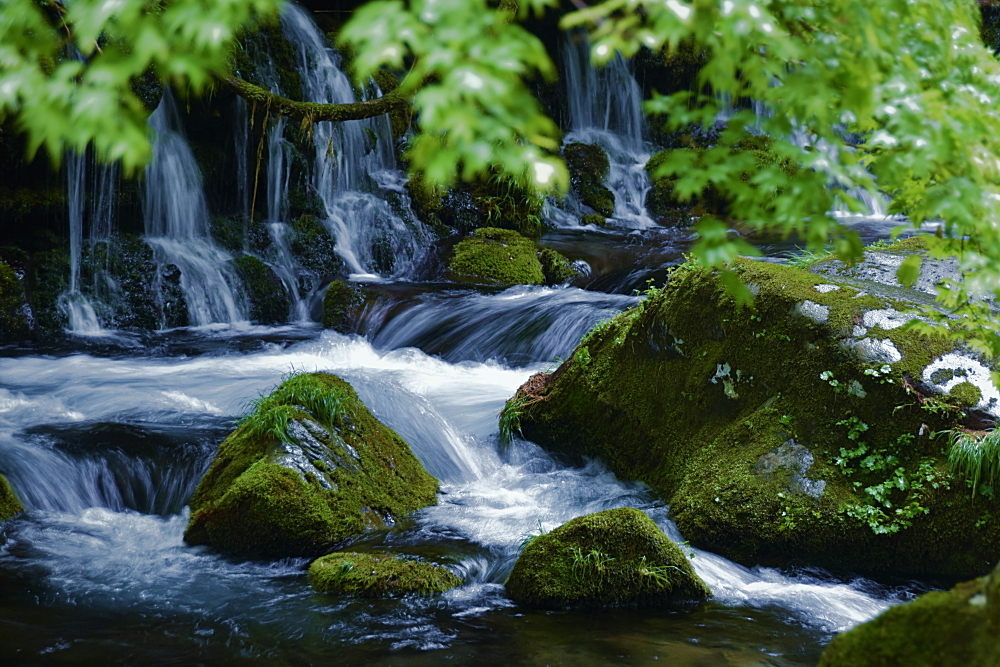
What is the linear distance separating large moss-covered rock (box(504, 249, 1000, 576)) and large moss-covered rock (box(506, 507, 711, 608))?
0.76 metres

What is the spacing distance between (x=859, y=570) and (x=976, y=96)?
3.46 meters

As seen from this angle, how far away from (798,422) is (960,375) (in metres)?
1.07

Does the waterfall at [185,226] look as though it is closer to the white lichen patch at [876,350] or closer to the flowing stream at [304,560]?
the flowing stream at [304,560]

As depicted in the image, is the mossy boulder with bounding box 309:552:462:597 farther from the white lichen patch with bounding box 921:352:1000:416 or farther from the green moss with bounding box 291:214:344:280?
the green moss with bounding box 291:214:344:280

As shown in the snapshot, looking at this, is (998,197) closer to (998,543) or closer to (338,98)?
(998,543)

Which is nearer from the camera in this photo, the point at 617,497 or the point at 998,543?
the point at 998,543

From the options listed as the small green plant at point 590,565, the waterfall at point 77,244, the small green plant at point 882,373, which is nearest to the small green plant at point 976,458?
the small green plant at point 882,373

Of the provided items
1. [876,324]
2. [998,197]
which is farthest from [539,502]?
[998,197]

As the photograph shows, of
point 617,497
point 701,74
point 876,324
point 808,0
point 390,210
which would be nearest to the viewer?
point 701,74

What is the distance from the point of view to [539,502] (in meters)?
6.23

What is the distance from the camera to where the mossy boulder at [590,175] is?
1823 centimetres

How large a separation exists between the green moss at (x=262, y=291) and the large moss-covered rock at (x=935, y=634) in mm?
11418

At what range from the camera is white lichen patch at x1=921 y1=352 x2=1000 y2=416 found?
494 centimetres

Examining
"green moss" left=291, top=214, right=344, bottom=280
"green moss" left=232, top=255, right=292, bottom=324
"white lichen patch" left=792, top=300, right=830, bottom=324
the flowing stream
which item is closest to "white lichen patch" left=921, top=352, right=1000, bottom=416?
"white lichen patch" left=792, top=300, right=830, bottom=324
